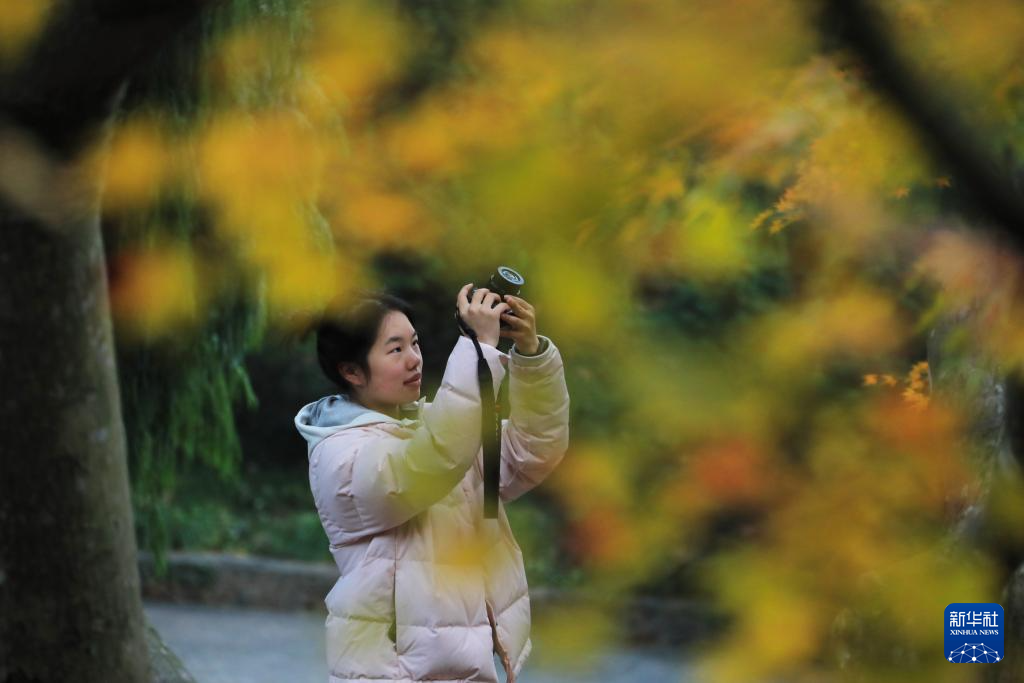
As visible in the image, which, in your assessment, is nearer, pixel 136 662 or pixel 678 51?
pixel 678 51

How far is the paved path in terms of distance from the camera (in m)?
6.15

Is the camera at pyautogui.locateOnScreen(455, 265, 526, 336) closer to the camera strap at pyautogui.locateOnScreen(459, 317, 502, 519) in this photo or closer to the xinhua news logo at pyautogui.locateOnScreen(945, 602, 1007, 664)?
the camera strap at pyautogui.locateOnScreen(459, 317, 502, 519)

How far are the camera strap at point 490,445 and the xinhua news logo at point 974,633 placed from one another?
76cm

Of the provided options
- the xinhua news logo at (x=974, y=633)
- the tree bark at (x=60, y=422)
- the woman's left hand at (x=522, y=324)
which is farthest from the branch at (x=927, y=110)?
the tree bark at (x=60, y=422)

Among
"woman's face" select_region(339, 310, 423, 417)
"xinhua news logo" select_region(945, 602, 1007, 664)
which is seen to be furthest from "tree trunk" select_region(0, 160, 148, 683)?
"xinhua news logo" select_region(945, 602, 1007, 664)

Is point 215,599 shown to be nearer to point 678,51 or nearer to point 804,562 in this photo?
point 804,562

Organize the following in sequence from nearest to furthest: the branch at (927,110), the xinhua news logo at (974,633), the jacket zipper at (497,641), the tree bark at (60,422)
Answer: the branch at (927,110), the xinhua news logo at (974,633), the jacket zipper at (497,641), the tree bark at (60,422)

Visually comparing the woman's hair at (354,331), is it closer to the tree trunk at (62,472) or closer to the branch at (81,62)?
the branch at (81,62)

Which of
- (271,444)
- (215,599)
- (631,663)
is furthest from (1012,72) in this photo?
(271,444)

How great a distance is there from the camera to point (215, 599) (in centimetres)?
736

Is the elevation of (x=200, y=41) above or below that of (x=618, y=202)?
above

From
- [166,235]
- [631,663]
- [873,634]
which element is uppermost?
[166,235]

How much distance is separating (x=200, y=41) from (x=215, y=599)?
420 centimetres

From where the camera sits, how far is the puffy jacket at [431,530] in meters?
2.10
